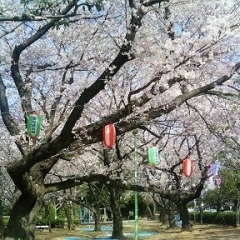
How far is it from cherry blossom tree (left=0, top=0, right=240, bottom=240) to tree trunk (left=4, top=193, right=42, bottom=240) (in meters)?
0.03

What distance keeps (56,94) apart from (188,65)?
5.46 meters

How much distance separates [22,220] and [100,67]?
175 inches

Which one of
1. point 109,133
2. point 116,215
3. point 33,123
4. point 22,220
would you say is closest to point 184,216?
point 116,215

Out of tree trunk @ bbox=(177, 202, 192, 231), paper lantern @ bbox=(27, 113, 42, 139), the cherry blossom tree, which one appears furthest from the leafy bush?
paper lantern @ bbox=(27, 113, 42, 139)

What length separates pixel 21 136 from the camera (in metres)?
10.9

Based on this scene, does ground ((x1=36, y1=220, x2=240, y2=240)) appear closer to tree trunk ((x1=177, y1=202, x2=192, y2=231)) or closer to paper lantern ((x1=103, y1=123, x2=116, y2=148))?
tree trunk ((x1=177, y1=202, x2=192, y2=231))

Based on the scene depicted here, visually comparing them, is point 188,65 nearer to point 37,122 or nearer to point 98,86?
point 98,86

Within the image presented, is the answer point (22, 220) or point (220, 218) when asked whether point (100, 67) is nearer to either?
point (22, 220)

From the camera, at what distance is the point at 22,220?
37.9 feet

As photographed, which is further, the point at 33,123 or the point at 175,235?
the point at 175,235

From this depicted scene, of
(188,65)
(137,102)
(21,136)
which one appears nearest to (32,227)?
(21,136)

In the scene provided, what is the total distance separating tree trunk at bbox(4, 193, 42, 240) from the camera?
37.5 ft

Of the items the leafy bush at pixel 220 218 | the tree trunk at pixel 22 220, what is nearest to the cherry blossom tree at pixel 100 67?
the tree trunk at pixel 22 220

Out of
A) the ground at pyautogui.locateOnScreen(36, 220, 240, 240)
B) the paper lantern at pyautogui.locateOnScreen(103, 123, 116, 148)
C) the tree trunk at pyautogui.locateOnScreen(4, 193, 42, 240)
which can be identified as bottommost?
the ground at pyautogui.locateOnScreen(36, 220, 240, 240)
